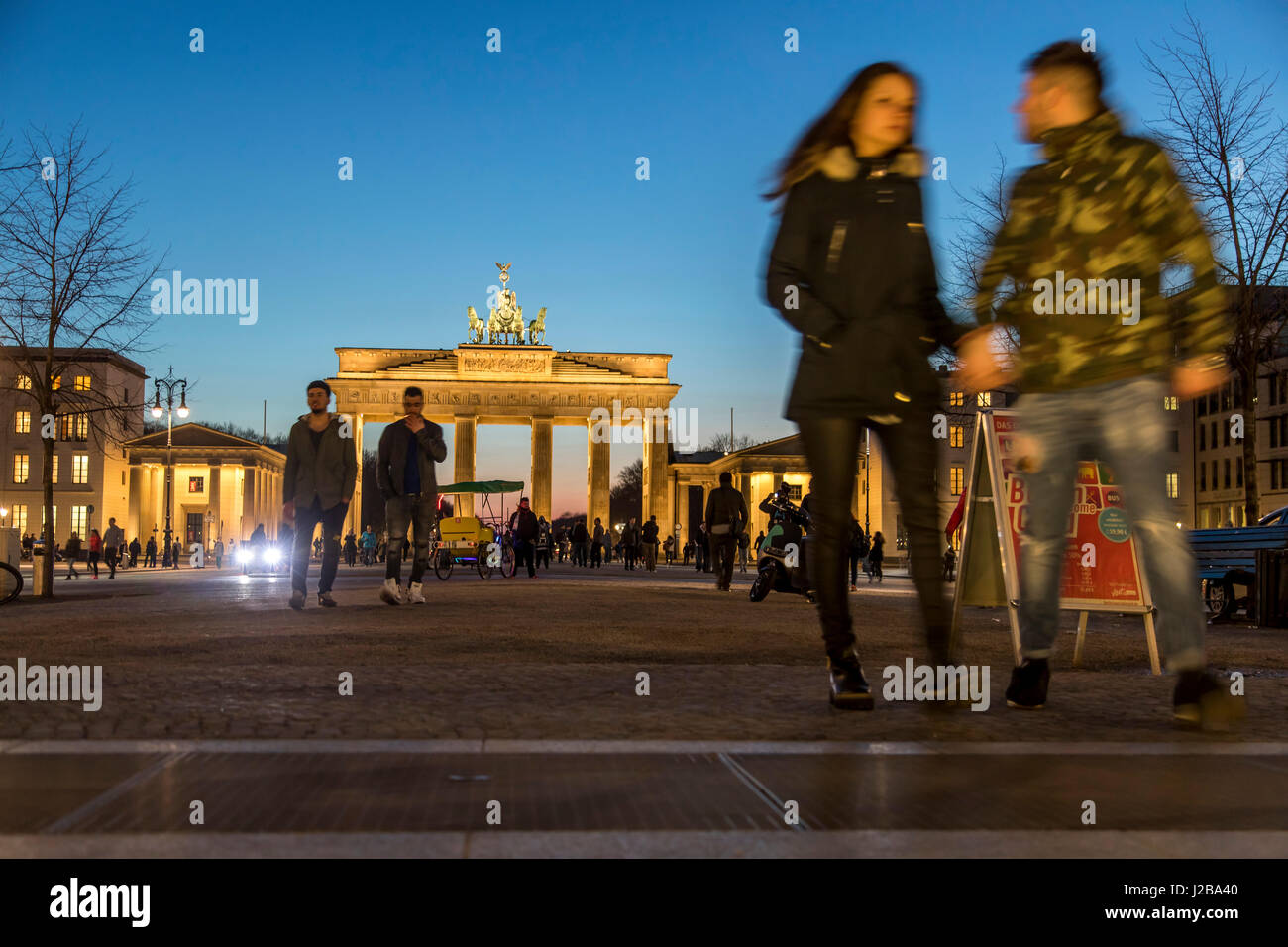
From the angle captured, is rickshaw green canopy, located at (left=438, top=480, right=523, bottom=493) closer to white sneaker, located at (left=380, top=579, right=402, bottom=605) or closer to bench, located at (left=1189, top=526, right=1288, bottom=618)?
white sneaker, located at (left=380, top=579, right=402, bottom=605)

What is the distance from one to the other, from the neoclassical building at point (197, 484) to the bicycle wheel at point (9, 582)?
75002 mm

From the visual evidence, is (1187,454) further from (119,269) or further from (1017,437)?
(1017,437)

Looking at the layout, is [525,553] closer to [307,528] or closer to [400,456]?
[400,456]

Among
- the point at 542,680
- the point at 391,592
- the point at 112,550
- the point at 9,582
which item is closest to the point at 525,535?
the point at 9,582

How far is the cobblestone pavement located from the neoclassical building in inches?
3212

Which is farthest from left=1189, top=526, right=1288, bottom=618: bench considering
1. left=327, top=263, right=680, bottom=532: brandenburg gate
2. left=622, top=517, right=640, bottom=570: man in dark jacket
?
left=327, top=263, right=680, bottom=532: brandenburg gate

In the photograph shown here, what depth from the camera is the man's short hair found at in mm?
3947

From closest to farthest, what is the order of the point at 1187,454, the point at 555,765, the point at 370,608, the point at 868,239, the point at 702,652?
1. the point at 555,765
2. the point at 868,239
3. the point at 702,652
4. the point at 370,608
5. the point at 1187,454

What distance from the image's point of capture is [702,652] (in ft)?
22.7

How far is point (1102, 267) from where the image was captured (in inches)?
151

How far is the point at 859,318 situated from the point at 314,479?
7791 mm
